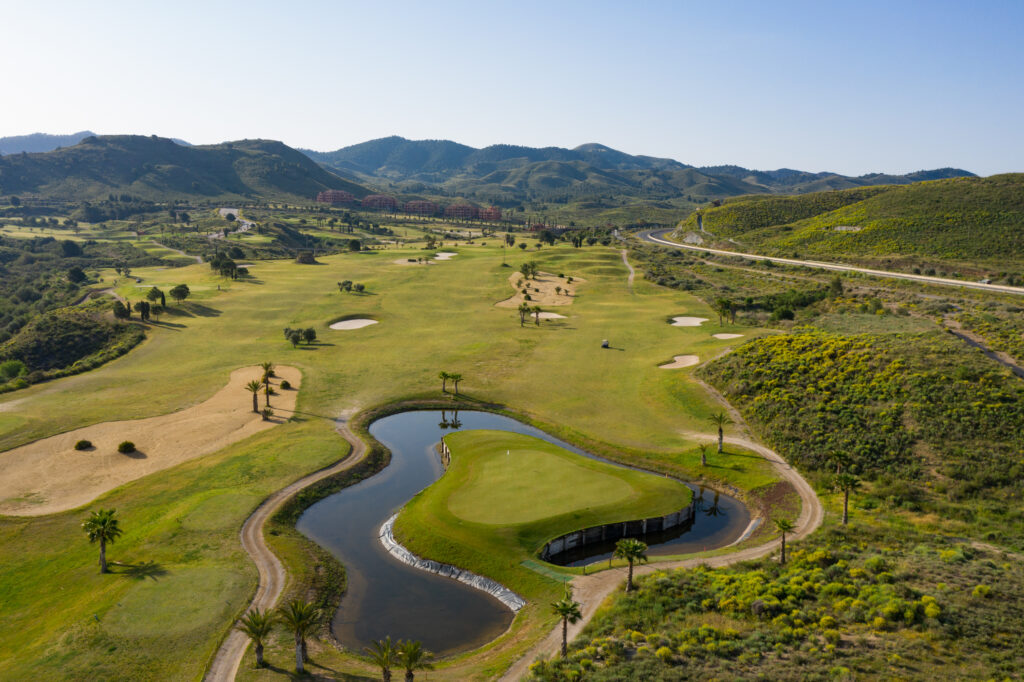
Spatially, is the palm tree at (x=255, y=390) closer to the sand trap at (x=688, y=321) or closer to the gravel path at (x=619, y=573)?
the gravel path at (x=619, y=573)

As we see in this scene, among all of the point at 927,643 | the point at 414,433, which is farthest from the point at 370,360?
the point at 927,643

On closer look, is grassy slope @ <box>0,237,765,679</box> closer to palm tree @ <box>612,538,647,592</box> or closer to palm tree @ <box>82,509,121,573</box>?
palm tree @ <box>82,509,121,573</box>

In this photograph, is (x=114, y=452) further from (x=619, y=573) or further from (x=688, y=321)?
(x=688, y=321)

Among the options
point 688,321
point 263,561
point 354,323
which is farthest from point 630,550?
point 354,323

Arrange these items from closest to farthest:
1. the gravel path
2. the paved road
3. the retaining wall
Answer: the gravel path, the retaining wall, the paved road

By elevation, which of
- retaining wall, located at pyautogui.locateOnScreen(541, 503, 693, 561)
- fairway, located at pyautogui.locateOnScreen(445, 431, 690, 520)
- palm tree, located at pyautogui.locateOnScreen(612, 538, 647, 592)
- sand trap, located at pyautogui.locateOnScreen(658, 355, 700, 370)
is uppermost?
sand trap, located at pyautogui.locateOnScreen(658, 355, 700, 370)

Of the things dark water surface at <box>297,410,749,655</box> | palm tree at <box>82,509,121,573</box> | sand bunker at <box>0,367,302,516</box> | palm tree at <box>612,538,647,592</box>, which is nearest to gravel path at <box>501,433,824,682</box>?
palm tree at <box>612,538,647,592</box>

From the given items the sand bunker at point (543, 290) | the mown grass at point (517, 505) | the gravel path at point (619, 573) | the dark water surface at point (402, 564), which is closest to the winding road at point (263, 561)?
the dark water surface at point (402, 564)
